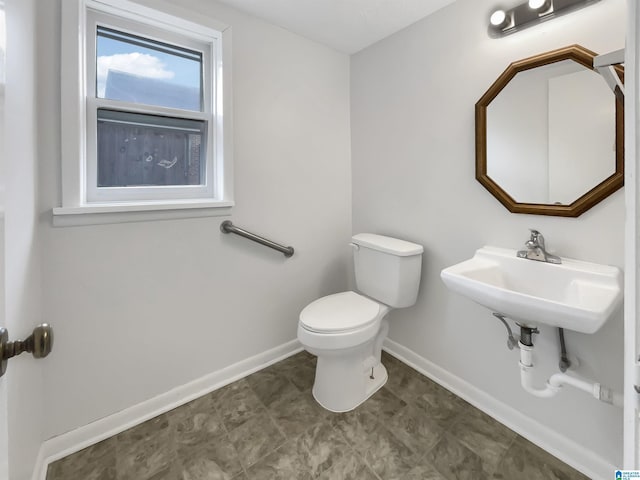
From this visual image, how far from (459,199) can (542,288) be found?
1.87 ft

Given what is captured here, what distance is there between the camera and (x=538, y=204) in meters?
1.28

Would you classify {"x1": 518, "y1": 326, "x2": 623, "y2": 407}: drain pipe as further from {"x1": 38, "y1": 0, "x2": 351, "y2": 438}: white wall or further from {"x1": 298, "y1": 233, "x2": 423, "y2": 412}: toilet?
{"x1": 38, "y1": 0, "x2": 351, "y2": 438}: white wall

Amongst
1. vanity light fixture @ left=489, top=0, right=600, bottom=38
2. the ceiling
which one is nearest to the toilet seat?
vanity light fixture @ left=489, top=0, right=600, bottom=38

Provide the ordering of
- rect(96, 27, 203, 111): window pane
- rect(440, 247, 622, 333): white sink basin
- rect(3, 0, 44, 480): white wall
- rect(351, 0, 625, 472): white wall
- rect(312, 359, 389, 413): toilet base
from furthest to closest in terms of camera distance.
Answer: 1. rect(312, 359, 389, 413): toilet base
2. rect(96, 27, 203, 111): window pane
3. rect(351, 0, 625, 472): white wall
4. rect(440, 247, 622, 333): white sink basin
5. rect(3, 0, 44, 480): white wall

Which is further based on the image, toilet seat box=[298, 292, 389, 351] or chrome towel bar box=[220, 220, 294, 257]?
chrome towel bar box=[220, 220, 294, 257]

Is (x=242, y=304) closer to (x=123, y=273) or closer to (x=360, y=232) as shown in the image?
(x=123, y=273)

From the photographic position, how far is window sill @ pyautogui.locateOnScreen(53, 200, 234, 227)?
1227mm

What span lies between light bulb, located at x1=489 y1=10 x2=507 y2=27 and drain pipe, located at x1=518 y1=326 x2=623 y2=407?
1.32 metres

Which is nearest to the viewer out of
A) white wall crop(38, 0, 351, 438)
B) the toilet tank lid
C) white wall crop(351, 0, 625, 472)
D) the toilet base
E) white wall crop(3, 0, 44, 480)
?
white wall crop(3, 0, 44, 480)

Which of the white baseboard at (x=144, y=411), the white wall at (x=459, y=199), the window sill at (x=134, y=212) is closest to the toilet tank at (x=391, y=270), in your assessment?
the white wall at (x=459, y=199)

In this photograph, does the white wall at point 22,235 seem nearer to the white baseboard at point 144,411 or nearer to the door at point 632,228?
the white baseboard at point 144,411

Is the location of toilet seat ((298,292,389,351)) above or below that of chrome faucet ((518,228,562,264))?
below

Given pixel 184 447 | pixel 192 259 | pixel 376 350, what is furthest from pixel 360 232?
pixel 184 447

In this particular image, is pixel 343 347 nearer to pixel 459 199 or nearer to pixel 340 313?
pixel 340 313
